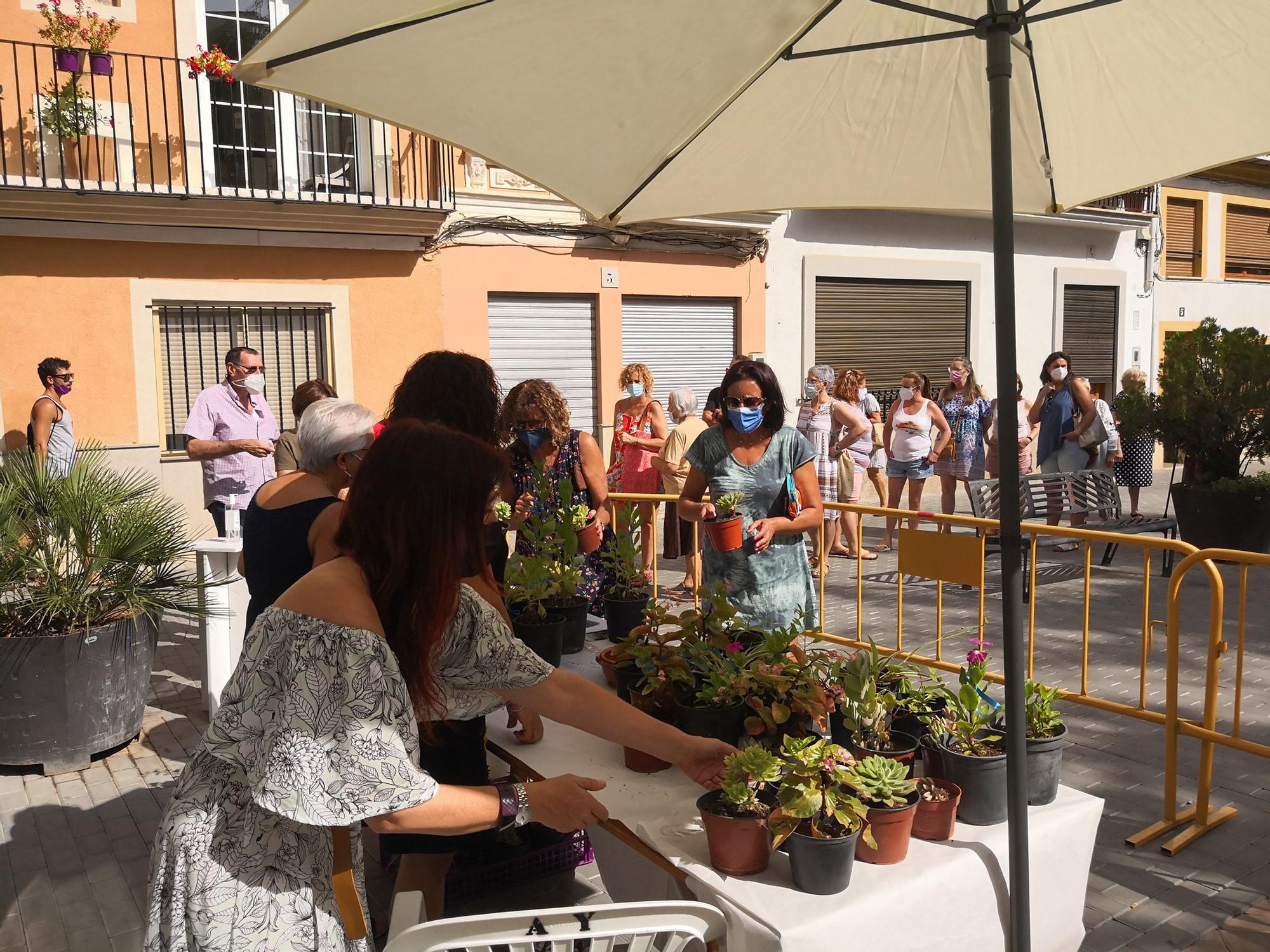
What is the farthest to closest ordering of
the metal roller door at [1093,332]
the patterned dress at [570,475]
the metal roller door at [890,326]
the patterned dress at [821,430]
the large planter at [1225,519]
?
the metal roller door at [1093,332]
the metal roller door at [890,326]
the patterned dress at [821,430]
the large planter at [1225,519]
the patterned dress at [570,475]

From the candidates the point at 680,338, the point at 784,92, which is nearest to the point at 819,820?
the point at 784,92

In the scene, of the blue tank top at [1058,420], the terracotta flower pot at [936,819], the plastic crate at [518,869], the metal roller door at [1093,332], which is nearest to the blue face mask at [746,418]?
the plastic crate at [518,869]

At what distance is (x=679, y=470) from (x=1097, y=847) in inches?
175

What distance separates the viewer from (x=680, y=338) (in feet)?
44.0

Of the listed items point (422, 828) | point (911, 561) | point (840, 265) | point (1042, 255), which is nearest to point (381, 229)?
point (840, 265)

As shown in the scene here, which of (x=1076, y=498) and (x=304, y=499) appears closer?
(x=304, y=499)

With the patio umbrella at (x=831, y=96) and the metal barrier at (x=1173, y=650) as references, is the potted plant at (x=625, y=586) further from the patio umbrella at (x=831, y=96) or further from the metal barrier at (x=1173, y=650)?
the patio umbrella at (x=831, y=96)

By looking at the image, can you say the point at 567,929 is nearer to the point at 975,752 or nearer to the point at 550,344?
the point at 975,752

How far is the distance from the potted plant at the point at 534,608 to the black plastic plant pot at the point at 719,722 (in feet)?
2.62

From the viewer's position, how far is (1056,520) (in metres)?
8.83

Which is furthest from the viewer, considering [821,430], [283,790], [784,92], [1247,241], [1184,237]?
[1247,241]

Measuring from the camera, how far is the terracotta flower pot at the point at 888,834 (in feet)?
6.50

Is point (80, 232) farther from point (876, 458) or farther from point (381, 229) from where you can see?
point (876, 458)

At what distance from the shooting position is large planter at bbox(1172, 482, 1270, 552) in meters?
8.08
